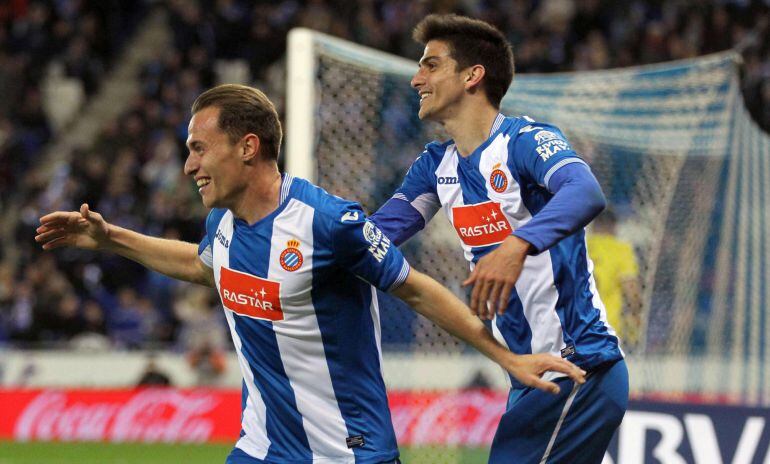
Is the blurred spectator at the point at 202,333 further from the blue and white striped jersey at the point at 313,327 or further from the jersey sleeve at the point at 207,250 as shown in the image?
the blue and white striped jersey at the point at 313,327

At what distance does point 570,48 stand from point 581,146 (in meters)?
9.46

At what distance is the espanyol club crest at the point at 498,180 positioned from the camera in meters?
4.78

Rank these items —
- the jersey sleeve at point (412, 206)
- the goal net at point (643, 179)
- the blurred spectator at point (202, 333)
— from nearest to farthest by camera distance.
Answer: the jersey sleeve at point (412, 206) → the goal net at point (643, 179) → the blurred spectator at point (202, 333)

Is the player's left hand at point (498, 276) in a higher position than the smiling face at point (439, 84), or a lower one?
lower

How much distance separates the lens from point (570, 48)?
19.5m

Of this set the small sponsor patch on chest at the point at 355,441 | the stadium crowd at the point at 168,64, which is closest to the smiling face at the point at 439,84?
the small sponsor patch on chest at the point at 355,441

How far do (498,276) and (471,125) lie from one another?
3.49ft

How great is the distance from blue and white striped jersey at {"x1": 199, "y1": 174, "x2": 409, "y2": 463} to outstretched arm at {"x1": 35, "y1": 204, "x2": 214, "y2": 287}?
0.52 m

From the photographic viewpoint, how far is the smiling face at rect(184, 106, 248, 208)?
4578 millimetres

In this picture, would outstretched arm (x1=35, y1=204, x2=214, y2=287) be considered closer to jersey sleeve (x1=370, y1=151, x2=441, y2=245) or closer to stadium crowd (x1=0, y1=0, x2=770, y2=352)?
jersey sleeve (x1=370, y1=151, x2=441, y2=245)

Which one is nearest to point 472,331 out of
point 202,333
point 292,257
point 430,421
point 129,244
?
point 292,257

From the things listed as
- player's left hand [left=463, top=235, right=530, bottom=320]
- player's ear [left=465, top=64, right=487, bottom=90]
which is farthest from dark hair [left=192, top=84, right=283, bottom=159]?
player's left hand [left=463, top=235, right=530, bottom=320]

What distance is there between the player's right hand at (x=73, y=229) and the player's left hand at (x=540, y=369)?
67.3 inches

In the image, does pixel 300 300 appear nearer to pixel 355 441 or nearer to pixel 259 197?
pixel 259 197
